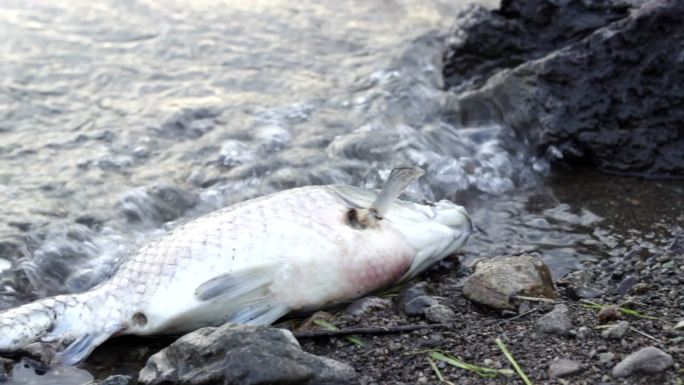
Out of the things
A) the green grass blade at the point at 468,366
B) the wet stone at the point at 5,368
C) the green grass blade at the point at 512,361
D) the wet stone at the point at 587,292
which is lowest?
the wet stone at the point at 5,368

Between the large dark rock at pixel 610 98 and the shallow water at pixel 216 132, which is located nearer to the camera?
the shallow water at pixel 216 132

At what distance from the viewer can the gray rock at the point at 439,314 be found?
4.63 meters

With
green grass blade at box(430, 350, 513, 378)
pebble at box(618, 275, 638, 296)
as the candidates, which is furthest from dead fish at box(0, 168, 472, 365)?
pebble at box(618, 275, 638, 296)

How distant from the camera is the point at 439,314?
4.66m

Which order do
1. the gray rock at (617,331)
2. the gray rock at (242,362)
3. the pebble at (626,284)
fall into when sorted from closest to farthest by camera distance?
the gray rock at (242,362), the gray rock at (617,331), the pebble at (626,284)

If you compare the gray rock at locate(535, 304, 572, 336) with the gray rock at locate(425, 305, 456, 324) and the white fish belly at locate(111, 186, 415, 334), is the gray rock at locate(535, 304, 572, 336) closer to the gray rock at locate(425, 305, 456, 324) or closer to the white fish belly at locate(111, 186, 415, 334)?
the gray rock at locate(425, 305, 456, 324)

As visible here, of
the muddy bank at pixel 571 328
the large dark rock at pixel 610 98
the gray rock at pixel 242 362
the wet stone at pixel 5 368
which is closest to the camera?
the gray rock at pixel 242 362

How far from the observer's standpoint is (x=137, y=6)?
35.1 feet

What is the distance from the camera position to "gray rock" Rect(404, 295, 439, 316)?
478 cm

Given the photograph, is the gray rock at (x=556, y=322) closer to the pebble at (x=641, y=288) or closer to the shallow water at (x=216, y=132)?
the pebble at (x=641, y=288)

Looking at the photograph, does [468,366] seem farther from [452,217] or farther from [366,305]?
[452,217]

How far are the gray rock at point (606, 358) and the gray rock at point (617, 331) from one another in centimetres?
16

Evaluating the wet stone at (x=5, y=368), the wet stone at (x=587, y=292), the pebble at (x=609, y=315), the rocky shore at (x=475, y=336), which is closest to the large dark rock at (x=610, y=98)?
the rocky shore at (x=475, y=336)

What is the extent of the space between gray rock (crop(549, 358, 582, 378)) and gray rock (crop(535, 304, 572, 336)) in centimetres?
34
